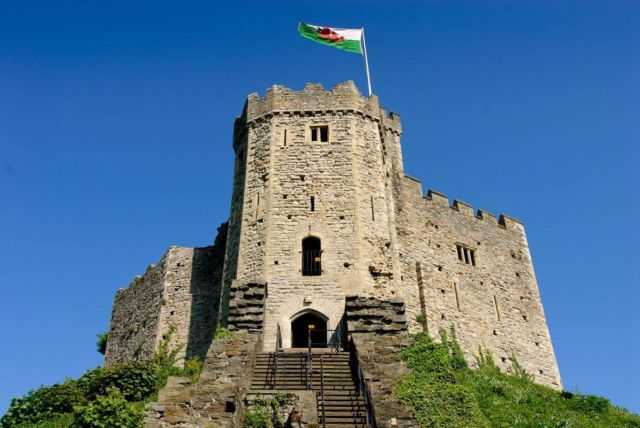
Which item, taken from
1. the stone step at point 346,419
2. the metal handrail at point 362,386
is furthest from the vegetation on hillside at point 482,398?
the stone step at point 346,419

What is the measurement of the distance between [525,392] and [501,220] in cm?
1155

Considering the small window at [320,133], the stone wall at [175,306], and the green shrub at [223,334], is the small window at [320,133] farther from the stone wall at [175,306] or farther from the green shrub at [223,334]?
the green shrub at [223,334]

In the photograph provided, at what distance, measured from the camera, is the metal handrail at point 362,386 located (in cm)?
1423

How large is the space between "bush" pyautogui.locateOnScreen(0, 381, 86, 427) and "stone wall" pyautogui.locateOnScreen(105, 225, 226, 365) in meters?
6.37

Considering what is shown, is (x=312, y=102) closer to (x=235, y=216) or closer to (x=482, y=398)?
(x=235, y=216)

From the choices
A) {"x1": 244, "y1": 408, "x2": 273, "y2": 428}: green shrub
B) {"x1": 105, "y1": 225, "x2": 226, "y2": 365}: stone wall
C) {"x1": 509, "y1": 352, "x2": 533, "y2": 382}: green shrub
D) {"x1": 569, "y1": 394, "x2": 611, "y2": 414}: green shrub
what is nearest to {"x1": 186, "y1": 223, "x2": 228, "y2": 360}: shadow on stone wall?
{"x1": 105, "y1": 225, "x2": 226, "y2": 365}: stone wall

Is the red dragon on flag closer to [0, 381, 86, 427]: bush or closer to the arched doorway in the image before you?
the arched doorway

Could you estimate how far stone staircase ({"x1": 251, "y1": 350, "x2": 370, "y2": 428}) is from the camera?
14.6 m

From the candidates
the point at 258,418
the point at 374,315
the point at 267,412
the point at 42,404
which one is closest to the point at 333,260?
the point at 374,315

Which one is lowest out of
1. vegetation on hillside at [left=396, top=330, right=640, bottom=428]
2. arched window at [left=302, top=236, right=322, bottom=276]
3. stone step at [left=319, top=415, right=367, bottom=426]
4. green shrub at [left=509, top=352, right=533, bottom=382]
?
stone step at [left=319, top=415, right=367, bottom=426]

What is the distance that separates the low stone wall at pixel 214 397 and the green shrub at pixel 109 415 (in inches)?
13.9

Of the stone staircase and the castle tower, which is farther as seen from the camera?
the castle tower

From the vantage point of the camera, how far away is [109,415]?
15.1 m

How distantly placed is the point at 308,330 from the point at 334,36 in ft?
41.0
